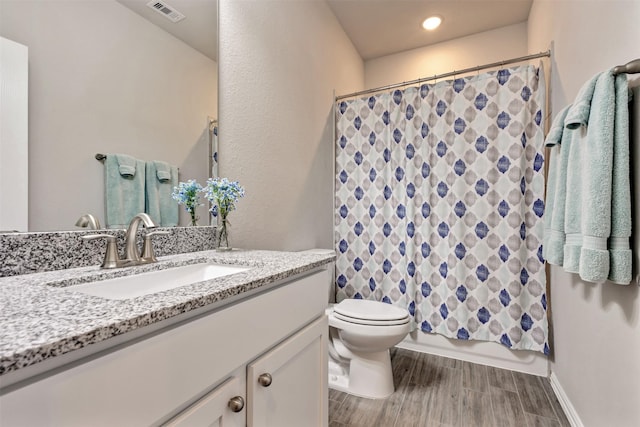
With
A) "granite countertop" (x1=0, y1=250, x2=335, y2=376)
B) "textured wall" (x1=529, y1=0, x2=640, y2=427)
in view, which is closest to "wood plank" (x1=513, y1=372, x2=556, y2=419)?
"textured wall" (x1=529, y1=0, x2=640, y2=427)

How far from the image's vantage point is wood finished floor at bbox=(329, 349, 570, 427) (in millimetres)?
1450

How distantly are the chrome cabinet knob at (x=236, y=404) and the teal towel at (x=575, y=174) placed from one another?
121 centimetres

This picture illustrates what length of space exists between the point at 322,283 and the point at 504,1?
2.61 meters

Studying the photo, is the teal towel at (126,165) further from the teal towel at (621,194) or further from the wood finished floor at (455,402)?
the teal towel at (621,194)

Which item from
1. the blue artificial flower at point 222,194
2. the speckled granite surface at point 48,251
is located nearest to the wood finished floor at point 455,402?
the blue artificial flower at point 222,194

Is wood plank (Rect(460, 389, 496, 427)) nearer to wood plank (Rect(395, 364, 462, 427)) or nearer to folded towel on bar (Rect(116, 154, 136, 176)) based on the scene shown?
wood plank (Rect(395, 364, 462, 427))

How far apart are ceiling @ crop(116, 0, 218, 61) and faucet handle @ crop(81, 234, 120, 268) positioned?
0.81 meters

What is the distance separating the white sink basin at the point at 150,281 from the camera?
2.54ft

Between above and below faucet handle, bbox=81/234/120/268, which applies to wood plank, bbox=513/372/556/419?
below

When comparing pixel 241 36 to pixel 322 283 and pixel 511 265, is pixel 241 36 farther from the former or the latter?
pixel 511 265

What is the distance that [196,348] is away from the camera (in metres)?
0.58

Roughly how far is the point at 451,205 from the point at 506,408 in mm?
1181

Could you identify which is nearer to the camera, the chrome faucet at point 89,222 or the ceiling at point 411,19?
the chrome faucet at point 89,222

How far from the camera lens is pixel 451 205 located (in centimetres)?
207
